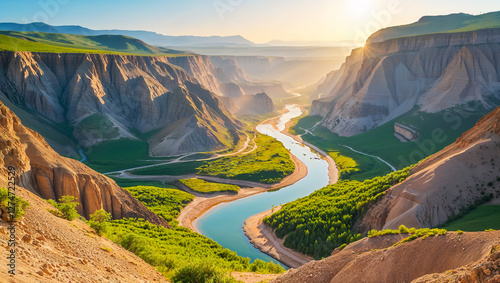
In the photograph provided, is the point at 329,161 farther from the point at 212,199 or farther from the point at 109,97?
the point at 109,97

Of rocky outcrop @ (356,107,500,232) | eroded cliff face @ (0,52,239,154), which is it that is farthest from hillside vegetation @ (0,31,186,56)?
rocky outcrop @ (356,107,500,232)

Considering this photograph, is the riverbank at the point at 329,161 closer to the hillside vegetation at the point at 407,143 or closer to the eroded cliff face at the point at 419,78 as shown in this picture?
the hillside vegetation at the point at 407,143

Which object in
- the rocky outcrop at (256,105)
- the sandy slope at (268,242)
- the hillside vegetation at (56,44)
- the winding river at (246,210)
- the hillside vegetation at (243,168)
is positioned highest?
the hillside vegetation at (56,44)

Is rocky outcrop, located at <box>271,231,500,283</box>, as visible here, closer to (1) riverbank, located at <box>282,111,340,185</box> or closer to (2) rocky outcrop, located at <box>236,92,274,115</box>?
(1) riverbank, located at <box>282,111,340,185</box>

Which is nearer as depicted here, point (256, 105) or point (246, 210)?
point (246, 210)

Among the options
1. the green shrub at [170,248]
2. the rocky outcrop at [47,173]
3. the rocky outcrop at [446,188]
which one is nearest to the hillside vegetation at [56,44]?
the rocky outcrop at [47,173]

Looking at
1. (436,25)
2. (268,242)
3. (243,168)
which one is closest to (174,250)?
(268,242)

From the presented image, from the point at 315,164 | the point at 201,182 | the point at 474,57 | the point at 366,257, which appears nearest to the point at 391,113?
the point at 474,57
